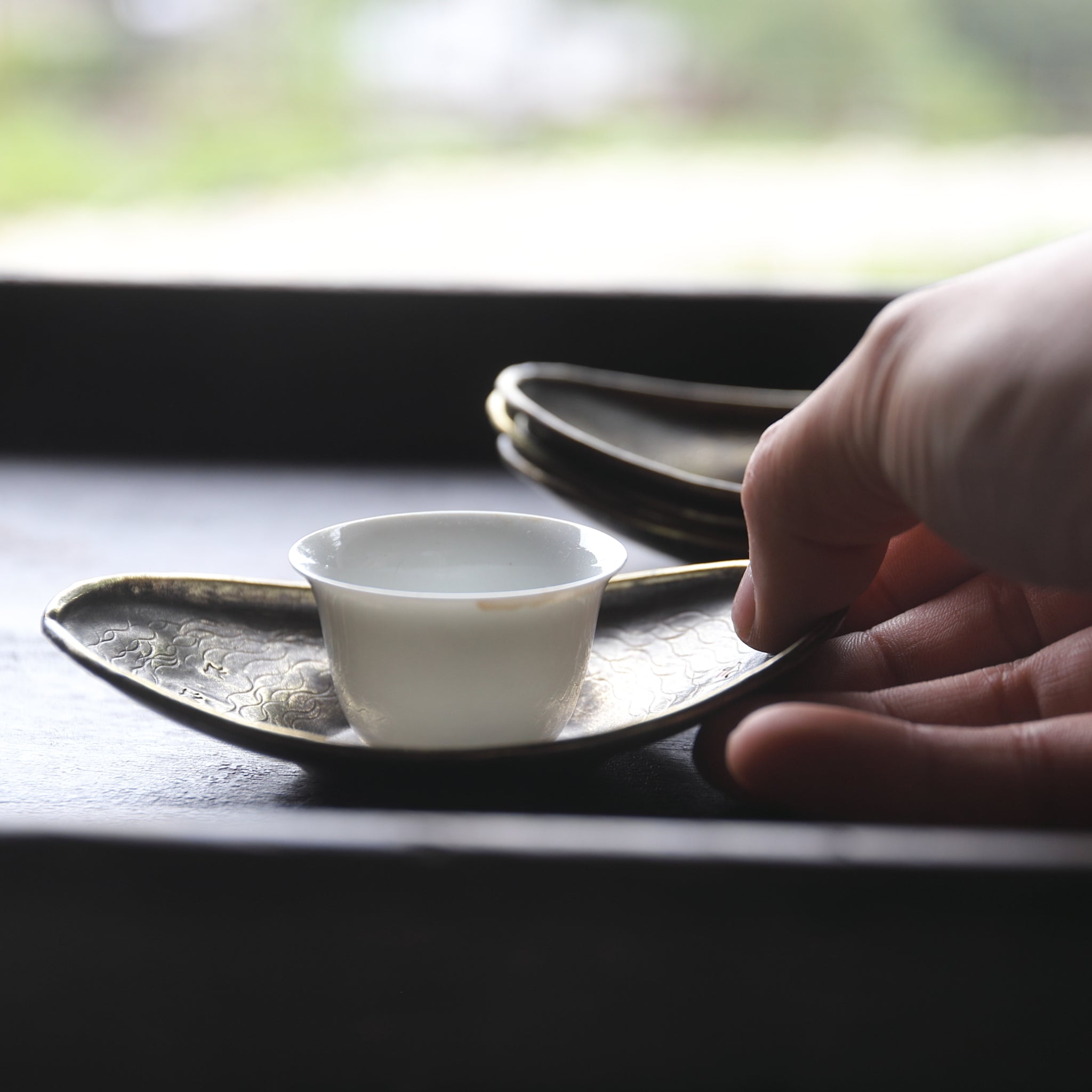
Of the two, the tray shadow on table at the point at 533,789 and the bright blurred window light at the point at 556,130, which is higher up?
the bright blurred window light at the point at 556,130

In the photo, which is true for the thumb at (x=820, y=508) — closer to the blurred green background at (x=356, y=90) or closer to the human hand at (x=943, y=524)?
the human hand at (x=943, y=524)

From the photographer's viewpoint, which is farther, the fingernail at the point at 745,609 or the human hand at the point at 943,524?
the fingernail at the point at 745,609

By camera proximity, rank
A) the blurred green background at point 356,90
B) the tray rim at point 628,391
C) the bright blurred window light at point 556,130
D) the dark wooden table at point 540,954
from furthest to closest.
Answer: the blurred green background at point 356,90 → the bright blurred window light at point 556,130 → the tray rim at point 628,391 → the dark wooden table at point 540,954

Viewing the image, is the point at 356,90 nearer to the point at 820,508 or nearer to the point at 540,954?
the point at 820,508

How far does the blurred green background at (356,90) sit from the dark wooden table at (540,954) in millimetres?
3326

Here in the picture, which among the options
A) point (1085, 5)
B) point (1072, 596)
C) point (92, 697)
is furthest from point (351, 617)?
point (1085, 5)

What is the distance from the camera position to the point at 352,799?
0.37 meters

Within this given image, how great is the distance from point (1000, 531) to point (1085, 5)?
153 inches

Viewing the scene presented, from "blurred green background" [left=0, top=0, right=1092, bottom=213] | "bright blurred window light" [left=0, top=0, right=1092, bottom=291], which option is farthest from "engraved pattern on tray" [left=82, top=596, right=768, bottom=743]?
"blurred green background" [left=0, top=0, right=1092, bottom=213]

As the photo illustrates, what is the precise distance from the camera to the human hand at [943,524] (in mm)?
307

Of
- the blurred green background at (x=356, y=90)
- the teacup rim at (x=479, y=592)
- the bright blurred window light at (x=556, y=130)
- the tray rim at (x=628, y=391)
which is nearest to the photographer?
the teacup rim at (x=479, y=592)

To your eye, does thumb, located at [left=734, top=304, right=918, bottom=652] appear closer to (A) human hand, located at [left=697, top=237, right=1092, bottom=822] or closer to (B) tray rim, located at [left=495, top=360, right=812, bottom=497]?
(A) human hand, located at [left=697, top=237, right=1092, bottom=822]

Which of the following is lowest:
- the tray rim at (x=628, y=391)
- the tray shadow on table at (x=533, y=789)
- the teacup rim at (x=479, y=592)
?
the tray shadow on table at (x=533, y=789)

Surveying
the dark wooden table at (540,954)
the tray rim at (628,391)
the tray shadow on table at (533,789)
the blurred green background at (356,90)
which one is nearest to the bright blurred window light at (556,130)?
the blurred green background at (356,90)
